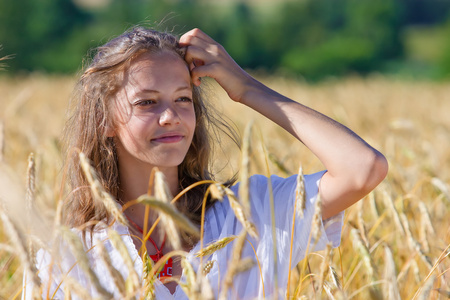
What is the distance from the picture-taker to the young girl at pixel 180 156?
4.51ft

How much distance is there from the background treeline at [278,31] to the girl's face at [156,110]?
3063 cm

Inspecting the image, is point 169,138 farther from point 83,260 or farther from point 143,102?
point 83,260

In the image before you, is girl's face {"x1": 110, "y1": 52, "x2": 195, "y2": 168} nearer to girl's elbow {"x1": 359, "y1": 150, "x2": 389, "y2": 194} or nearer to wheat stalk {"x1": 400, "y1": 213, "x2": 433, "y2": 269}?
girl's elbow {"x1": 359, "y1": 150, "x2": 389, "y2": 194}

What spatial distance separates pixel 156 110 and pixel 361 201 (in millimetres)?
648

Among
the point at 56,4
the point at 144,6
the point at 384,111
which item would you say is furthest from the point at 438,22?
the point at 384,111

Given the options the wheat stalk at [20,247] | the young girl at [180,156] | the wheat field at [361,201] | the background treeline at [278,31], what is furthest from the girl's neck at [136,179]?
the background treeline at [278,31]

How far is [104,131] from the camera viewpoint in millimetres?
1591

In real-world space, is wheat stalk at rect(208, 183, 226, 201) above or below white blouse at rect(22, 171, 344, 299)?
above

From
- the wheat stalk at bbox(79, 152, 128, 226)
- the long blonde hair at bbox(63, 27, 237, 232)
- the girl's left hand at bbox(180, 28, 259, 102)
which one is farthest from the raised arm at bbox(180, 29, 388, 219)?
the wheat stalk at bbox(79, 152, 128, 226)

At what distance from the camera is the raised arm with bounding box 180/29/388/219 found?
4.42 feet

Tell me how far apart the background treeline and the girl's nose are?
1210 inches

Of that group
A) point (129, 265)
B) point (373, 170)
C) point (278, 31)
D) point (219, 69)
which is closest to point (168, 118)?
point (219, 69)

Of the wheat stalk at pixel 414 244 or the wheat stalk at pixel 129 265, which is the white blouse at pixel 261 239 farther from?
the wheat stalk at pixel 129 265

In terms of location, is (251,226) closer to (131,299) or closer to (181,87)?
(131,299)
